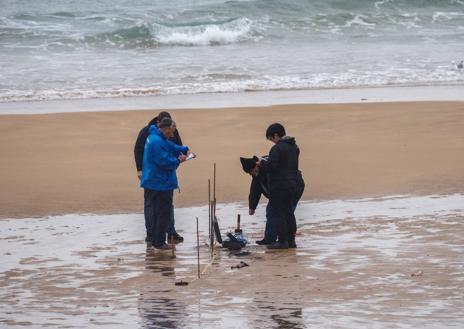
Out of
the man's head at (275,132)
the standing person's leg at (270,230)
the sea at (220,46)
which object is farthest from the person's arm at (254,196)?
the sea at (220,46)

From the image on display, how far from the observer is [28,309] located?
8023mm

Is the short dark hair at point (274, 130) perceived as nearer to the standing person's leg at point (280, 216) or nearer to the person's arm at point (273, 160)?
the person's arm at point (273, 160)

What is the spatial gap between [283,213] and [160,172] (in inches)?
49.6

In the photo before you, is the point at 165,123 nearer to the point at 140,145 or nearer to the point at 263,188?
the point at 140,145

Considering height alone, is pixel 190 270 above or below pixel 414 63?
below

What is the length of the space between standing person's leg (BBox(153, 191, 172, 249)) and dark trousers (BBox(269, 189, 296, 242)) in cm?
104

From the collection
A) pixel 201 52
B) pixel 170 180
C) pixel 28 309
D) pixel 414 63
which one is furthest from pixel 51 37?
pixel 28 309

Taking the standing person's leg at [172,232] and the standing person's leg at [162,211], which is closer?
the standing person's leg at [162,211]

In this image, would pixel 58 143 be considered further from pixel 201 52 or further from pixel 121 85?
pixel 201 52

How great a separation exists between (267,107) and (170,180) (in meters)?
10.2

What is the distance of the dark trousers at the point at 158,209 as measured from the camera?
10391 mm

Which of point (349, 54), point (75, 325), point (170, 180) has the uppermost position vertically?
point (349, 54)

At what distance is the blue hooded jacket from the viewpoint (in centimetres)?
1023

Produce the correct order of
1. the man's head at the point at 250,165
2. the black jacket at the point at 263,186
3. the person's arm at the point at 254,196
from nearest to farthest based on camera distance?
1. the man's head at the point at 250,165
2. the black jacket at the point at 263,186
3. the person's arm at the point at 254,196
